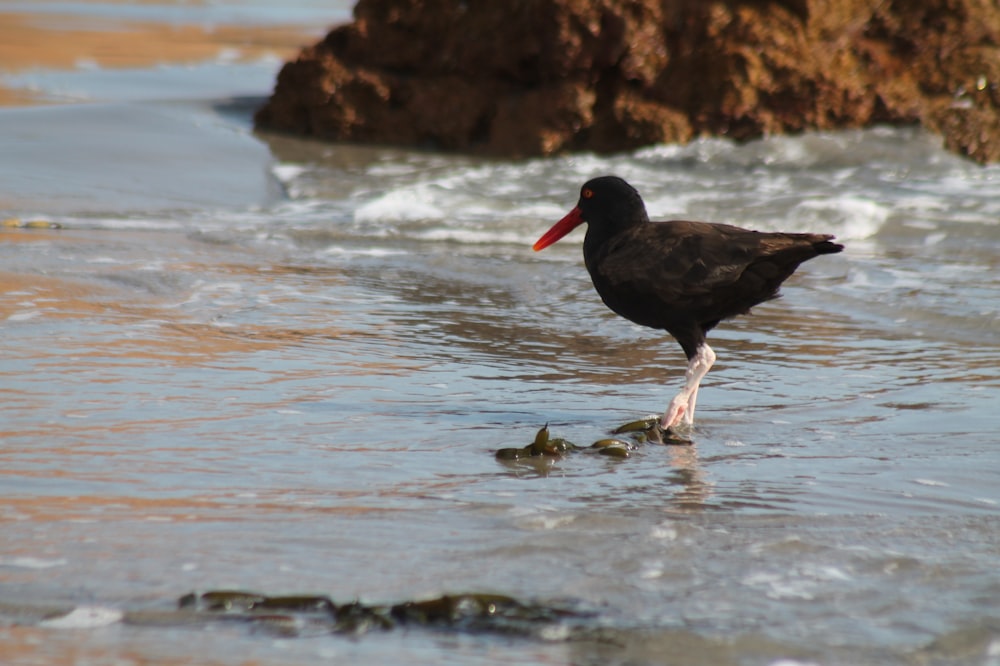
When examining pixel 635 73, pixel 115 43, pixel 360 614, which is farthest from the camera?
pixel 115 43

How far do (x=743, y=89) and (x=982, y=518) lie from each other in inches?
294

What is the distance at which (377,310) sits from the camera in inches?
247

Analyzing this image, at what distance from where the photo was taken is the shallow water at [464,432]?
9.80ft

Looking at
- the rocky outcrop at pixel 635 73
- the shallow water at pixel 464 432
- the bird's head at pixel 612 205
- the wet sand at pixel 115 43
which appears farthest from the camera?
the wet sand at pixel 115 43

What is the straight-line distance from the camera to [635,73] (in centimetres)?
1067

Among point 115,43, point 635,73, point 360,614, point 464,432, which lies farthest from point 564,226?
point 115,43

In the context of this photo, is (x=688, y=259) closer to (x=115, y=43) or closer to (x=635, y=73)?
(x=635, y=73)

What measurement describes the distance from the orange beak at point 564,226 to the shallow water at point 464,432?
0.45 metres

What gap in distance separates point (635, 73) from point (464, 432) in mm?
6788

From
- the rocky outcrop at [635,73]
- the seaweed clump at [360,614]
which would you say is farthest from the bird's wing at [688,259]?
the rocky outcrop at [635,73]

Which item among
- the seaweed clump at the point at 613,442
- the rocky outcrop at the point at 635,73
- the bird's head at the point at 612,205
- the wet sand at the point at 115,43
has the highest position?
the wet sand at the point at 115,43

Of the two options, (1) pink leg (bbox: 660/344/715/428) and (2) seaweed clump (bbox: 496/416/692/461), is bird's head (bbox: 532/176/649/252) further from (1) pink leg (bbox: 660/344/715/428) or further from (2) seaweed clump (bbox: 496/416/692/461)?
(2) seaweed clump (bbox: 496/416/692/461)

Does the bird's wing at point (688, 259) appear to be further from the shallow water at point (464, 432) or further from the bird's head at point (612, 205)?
the shallow water at point (464, 432)

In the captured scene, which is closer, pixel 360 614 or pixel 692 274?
pixel 360 614
